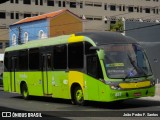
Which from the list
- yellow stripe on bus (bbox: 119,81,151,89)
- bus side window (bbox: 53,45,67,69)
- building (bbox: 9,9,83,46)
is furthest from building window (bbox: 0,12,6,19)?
yellow stripe on bus (bbox: 119,81,151,89)

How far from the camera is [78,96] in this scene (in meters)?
19.5

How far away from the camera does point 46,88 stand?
870 inches

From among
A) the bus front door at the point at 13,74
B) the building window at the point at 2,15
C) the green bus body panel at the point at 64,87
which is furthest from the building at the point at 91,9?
the green bus body panel at the point at 64,87

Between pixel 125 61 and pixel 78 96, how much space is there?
290cm

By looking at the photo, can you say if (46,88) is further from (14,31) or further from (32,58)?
(14,31)

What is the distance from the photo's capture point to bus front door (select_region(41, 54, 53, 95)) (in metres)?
21.7

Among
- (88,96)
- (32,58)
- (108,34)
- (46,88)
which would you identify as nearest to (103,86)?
(88,96)

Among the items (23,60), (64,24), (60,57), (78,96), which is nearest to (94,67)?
(78,96)

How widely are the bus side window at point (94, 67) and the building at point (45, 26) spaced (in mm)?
45092

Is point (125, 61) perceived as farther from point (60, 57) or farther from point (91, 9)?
point (91, 9)

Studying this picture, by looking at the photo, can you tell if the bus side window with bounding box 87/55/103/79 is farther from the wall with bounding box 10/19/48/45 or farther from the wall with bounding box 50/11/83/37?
the wall with bounding box 50/11/83/37

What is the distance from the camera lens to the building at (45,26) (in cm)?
6415

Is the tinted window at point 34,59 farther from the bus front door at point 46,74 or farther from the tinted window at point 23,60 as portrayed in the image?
the bus front door at point 46,74

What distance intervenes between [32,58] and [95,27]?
61380mm
